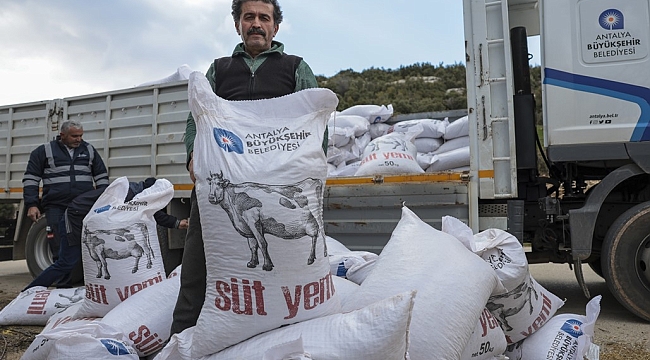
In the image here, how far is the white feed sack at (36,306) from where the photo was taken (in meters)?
4.19

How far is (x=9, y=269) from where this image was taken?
26.7 ft

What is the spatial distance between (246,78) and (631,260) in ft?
10.1

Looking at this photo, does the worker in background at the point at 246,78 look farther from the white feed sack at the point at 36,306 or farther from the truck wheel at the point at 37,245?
the truck wheel at the point at 37,245

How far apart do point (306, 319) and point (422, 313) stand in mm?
399

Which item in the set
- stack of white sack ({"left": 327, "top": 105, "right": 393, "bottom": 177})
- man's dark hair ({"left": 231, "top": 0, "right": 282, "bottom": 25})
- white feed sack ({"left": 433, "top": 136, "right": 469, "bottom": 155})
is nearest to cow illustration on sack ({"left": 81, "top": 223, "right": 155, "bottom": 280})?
man's dark hair ({"left": 231, "top": 0, "right": 282, "bottom": 25})

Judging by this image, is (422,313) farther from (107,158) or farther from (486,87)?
(107,158)

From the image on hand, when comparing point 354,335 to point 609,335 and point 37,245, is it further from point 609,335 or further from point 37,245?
point 37,245

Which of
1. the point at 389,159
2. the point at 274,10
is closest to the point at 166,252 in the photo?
the point at 389,159

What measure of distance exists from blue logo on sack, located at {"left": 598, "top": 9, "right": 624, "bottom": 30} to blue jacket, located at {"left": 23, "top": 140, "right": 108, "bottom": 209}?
13.4ft

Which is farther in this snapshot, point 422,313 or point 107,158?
point 107,158

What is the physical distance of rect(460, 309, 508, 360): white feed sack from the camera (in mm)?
2273

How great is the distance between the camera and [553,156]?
4176 millimetres

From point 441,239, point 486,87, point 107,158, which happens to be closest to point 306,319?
point 441,239

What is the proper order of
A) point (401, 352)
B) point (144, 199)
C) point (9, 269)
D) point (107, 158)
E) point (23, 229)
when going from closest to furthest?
point (401, 352) → point (144, 199) → point (107, 158) → point (23, 229) → point (9, 269)
